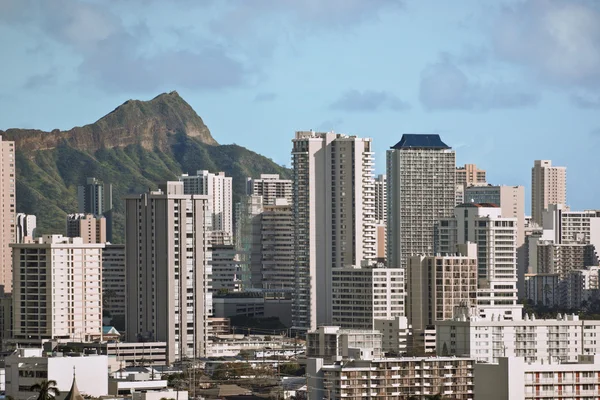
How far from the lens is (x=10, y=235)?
6988cm

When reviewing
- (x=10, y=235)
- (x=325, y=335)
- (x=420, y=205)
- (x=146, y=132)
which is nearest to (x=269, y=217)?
(x=420, y=205)

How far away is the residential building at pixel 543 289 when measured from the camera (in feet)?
284

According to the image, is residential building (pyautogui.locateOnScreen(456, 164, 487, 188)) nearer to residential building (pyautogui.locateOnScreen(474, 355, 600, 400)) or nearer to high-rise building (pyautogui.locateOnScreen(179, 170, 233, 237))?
high-rise building (pyautogui.locateOnScreen(179, 170, 233, 237))

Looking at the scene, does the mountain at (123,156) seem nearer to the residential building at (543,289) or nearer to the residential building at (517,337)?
the residential building at (543,289)

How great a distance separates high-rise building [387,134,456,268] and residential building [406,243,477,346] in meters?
19.7

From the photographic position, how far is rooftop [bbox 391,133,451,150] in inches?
3162

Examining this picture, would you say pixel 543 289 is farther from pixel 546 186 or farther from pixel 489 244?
pixel 546 186

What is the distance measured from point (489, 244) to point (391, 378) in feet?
82.3

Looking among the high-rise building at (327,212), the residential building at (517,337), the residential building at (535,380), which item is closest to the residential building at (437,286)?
the high-rise building at (327,212)

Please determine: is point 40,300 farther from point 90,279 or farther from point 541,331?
point 541,331

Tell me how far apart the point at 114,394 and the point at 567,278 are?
53.7m

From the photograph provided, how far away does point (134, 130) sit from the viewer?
13475 centimetres

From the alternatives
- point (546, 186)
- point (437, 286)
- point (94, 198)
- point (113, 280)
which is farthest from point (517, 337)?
point (94, 198)

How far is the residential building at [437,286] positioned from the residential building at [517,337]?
23.6 ft
